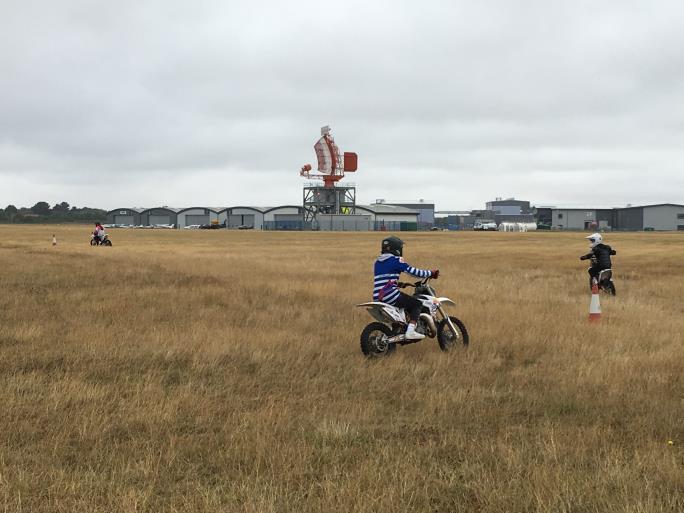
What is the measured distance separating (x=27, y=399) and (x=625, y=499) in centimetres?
560

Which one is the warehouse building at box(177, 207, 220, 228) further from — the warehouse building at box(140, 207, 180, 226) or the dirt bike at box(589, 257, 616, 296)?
the dirt bike at box(589, 257, 616, 296)

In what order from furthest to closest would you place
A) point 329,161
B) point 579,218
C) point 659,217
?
point 579,218, point 659,217, point 329,161

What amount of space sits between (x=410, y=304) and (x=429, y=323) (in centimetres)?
45

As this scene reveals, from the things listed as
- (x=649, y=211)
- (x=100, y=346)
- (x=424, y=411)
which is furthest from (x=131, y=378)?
(x=649, y=211)

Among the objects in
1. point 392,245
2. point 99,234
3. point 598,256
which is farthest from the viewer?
point 99,234

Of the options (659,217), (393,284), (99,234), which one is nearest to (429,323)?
(393,284)

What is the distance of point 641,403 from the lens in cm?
607

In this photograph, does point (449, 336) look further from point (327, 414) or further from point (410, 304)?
point (327, 414)

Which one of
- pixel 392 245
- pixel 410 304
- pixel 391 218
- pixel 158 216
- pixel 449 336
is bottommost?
pixel 449 336

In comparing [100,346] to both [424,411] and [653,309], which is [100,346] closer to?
[424,411]

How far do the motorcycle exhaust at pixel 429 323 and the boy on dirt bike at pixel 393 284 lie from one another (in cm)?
17

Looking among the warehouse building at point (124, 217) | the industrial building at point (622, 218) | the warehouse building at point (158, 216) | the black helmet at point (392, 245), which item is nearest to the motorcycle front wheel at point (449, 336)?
the black helmet at point (392, 245)

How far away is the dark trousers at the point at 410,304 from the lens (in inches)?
337

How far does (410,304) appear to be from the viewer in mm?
8578
